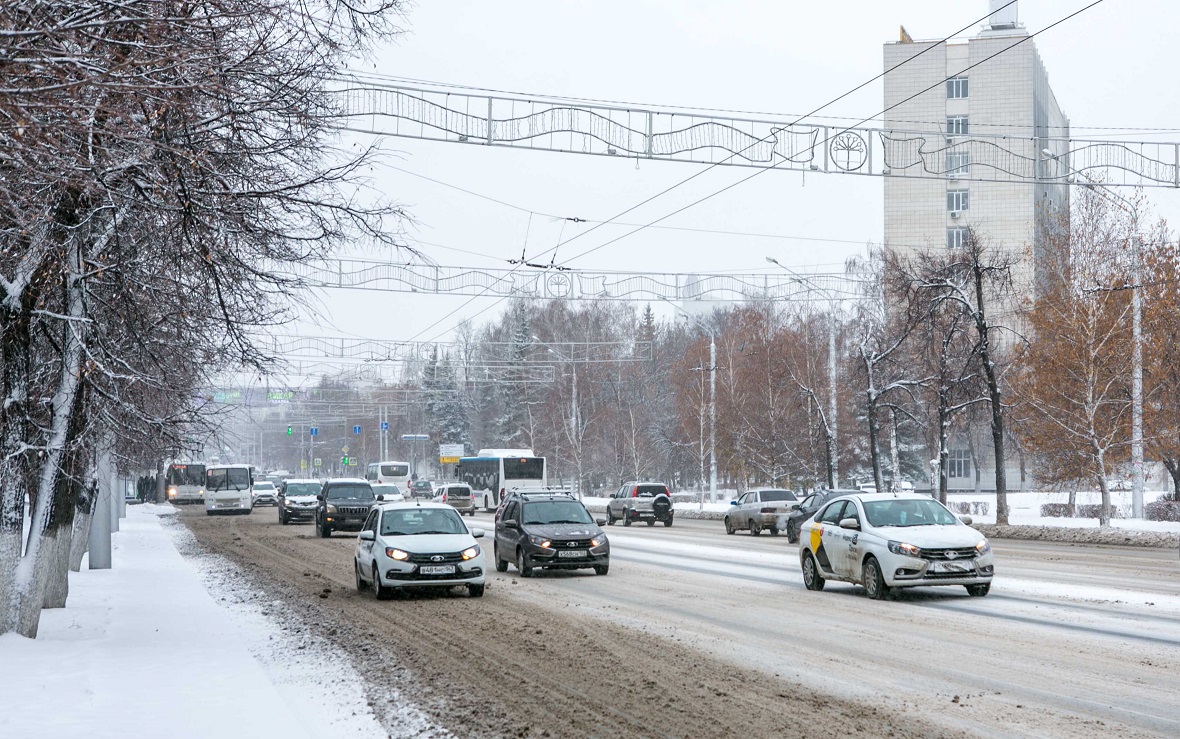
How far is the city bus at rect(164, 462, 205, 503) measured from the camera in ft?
278

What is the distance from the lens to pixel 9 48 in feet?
19.2

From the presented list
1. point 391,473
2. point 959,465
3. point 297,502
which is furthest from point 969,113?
point 297,502

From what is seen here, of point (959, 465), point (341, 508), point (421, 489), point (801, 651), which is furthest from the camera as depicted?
point (959, 465)

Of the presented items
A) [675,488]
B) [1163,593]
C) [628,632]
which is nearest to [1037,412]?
[1163,593]

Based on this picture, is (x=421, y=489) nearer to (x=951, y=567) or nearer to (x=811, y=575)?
(x=811, y=575)

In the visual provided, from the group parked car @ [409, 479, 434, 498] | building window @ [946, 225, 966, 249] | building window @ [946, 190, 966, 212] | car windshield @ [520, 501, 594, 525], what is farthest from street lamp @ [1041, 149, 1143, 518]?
parked car @ [409, 479, 434, 498]

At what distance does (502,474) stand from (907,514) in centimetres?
4483

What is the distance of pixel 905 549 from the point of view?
17.7m

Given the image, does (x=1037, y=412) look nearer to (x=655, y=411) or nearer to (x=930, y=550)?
(x=930, y=550)

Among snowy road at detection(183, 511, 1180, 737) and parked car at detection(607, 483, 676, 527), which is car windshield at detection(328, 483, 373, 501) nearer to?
parked car at detection(607, 483, 676, 527)

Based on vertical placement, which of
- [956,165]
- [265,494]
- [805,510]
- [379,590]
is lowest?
[265,494]

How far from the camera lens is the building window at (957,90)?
86812 mm

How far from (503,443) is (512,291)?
5986 cm

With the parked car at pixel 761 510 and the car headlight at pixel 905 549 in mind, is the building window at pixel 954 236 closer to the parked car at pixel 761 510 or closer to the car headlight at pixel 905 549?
the parked car at pixel 761 510
